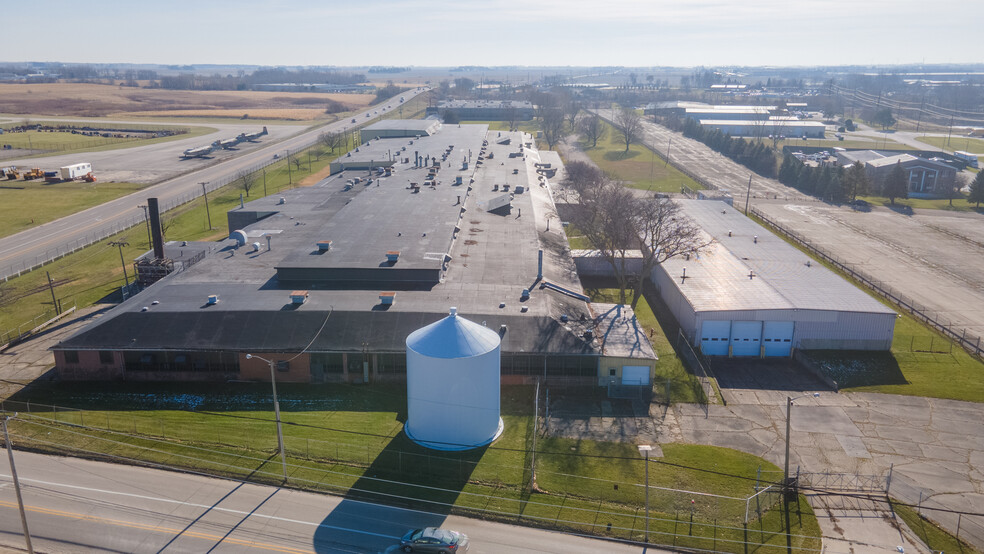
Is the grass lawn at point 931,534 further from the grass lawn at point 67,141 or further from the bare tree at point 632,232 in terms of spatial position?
the grass lawn at point 67,141

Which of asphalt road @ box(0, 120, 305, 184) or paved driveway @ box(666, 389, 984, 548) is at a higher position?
asphalt road @ box(0, 120, 305, 184)

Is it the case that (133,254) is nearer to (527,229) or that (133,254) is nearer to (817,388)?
(527,229)

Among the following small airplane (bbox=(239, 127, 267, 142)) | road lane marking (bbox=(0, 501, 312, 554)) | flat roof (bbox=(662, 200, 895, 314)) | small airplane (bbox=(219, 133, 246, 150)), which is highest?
small airplane (bbox=(239, 127, 267, 142))

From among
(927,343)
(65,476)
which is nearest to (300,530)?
(65,476)

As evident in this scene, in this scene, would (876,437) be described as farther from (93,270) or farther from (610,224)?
(93,270)

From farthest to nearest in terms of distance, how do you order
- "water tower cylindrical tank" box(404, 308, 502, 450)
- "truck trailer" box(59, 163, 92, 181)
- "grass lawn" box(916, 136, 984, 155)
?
"grass lawn" box(916, 136, 984, 155), "truck trailer" box(59, 163, 92, 181), "water tower cylindrical tank" box(404, 308, 502, 450)

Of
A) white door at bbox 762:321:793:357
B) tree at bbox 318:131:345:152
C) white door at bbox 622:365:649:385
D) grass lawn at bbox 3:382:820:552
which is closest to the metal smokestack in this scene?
grass lawn at bbox 3:382:820:552

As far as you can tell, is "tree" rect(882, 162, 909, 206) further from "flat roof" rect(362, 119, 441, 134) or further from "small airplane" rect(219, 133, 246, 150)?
"small airplane" rect(219, 133, 246, 150)

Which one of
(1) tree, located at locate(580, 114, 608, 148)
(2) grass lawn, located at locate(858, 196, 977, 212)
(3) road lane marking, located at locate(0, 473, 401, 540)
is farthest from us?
(1) tree, located at locate(580, 114, 608, 148)
